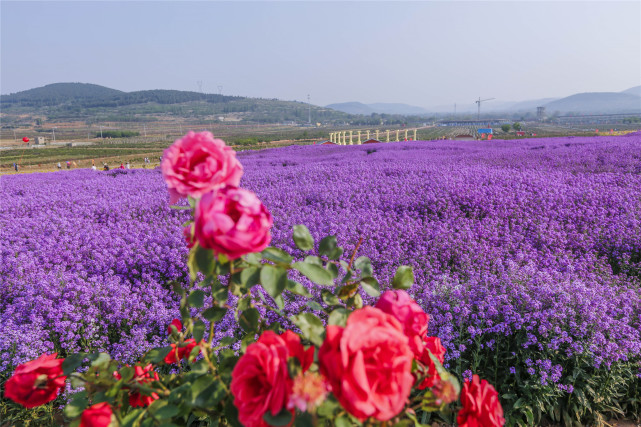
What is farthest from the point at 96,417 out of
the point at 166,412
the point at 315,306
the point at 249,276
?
the point at 315,306

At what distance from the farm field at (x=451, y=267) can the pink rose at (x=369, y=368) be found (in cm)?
184

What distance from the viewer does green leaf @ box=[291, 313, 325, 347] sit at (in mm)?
918

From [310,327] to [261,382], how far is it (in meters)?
0.18

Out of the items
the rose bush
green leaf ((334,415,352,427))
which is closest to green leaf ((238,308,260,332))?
the rose bush

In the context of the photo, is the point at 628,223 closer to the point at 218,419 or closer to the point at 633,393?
the point at 633,393

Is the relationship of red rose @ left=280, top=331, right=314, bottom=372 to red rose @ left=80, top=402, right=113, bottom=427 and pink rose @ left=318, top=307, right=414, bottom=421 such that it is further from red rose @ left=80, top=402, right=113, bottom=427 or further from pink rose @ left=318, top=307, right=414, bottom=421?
red rose @ left=80, top=402, right=113, bottom=427

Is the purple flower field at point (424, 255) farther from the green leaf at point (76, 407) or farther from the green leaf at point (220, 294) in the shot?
the green leaf at point (220, 294)

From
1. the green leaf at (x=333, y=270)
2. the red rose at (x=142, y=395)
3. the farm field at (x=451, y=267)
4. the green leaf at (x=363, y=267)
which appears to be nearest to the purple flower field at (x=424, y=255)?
the farm field at (x=451, y=267)

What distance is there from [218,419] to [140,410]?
27cm

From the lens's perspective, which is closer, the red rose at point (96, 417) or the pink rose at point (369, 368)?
the pink rose at point (369, 368)

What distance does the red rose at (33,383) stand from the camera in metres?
1.24

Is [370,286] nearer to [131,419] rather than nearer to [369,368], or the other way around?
[369,368]

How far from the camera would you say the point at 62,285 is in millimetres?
3859

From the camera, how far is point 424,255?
14.8 feet
